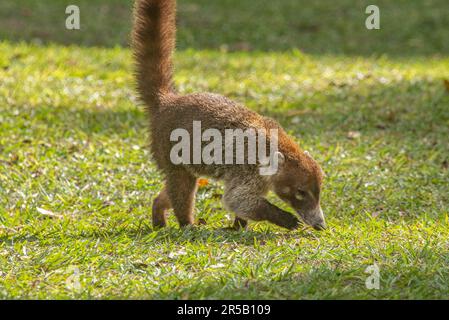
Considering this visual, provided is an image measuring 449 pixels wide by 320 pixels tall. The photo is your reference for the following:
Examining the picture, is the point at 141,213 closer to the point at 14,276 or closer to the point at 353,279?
the point at 14,276

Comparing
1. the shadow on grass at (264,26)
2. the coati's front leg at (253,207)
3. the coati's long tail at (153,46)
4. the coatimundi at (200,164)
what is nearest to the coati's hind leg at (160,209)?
the coatimundi at (200,164)

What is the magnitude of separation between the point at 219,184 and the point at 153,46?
1358mm

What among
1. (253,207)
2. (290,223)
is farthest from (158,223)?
(290,223)

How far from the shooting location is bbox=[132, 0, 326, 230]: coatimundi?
5402 millimetres

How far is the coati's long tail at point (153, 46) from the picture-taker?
227 inches

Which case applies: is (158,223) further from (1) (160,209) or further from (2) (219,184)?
(2) (219,184)

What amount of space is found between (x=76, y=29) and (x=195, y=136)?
6.28m

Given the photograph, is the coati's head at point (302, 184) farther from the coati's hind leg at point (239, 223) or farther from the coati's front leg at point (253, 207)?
the coati's hind leg at point (239, 223)

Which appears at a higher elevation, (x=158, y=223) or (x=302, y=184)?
(x=302, y=184)

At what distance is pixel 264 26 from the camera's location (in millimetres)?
11922

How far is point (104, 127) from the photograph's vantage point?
24.4ft

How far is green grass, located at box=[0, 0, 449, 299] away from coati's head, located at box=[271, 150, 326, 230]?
0.57ft

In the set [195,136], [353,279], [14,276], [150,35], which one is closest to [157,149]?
[195,136]

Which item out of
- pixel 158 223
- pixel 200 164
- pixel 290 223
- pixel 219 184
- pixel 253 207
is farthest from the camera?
pixel 219 184
